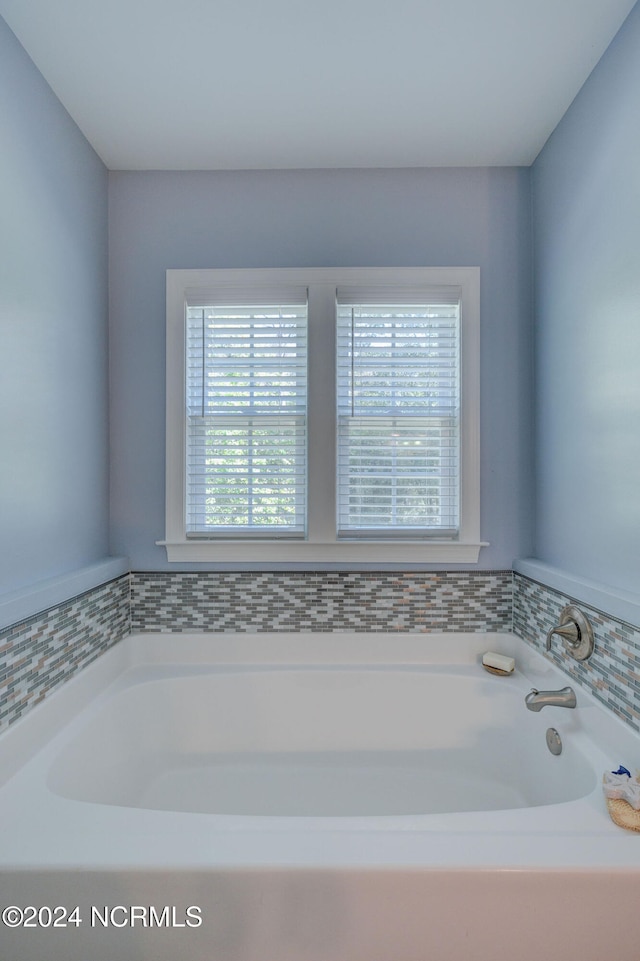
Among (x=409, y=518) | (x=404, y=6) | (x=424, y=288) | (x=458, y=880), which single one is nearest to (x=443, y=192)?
(x=424, y=288)

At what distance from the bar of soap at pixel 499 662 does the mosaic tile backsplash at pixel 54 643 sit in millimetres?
1497

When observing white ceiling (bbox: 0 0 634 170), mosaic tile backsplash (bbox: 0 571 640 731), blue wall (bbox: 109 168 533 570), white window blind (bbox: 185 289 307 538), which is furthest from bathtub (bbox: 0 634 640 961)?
white ceiling (bbox: 0 0 634 170)

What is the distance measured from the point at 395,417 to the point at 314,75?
1.19 m

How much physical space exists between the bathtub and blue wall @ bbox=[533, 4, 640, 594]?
1.72 ft

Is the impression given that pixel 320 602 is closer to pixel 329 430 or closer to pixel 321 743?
pixel 321 743

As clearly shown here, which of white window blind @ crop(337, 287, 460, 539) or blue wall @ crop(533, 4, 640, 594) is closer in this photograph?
blue wall @ crop(533, 4, 640, 594)

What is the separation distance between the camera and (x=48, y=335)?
1548 mm

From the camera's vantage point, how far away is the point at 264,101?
1.60 meters

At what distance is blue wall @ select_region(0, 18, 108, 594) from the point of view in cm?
135

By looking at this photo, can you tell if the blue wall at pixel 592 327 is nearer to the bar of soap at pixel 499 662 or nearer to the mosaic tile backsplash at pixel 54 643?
the bar of soap at pixel 499 662

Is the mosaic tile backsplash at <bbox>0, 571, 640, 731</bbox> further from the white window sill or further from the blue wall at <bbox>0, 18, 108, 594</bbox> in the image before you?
the blue wall at <bbox>0, 18, 108, 594</bbox>

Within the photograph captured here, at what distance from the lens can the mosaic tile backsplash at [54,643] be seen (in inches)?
50.9

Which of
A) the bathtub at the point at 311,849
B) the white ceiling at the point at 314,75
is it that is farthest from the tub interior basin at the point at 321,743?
the white ceiling at the point at 314,75

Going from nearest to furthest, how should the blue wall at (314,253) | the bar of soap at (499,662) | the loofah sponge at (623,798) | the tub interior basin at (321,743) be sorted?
the loofah sponge at (623,798), the tub interior basin at (321,743), the bar of soap at (499,662), the blue wall at (314,253)
